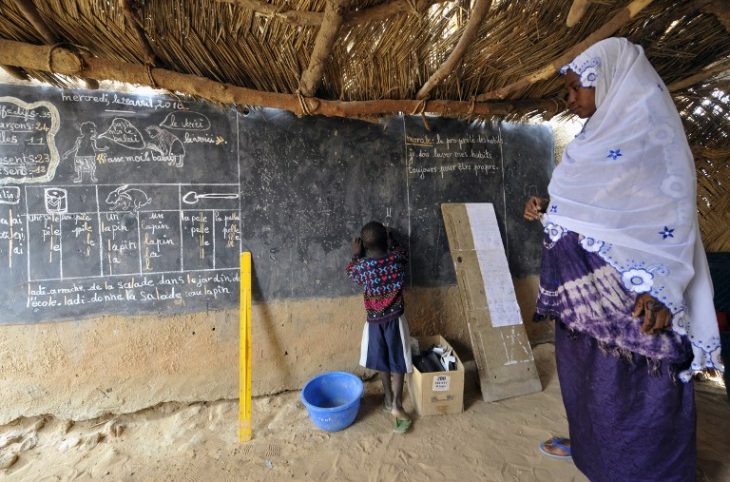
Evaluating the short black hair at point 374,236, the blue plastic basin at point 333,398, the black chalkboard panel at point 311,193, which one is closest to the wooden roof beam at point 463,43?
the black chalkboard panel at point 311,193

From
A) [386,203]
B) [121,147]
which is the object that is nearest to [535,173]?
[386,203]

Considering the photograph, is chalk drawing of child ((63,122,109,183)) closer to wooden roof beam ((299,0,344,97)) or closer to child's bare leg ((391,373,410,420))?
wooden roof beam ((299,0,344,97))

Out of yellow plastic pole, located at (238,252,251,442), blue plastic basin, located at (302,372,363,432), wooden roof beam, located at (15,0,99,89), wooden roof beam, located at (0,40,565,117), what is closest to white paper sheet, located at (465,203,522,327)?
wooden roof beam, located at (0,40,565,117)

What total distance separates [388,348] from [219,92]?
7.13 feet

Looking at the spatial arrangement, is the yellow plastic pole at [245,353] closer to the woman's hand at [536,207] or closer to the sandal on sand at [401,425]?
the sandal on sand at [401,425]

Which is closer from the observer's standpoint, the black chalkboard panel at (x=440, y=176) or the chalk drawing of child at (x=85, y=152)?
the chalk drawing of child at (x=85, y=152)

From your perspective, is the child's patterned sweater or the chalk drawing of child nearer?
the chalk drawing of child

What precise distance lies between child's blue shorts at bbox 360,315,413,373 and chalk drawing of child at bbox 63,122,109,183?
2.29 m

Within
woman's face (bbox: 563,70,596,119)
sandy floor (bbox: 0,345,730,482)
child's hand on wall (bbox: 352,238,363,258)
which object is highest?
woman's face (bbox: 563,70,596,119)

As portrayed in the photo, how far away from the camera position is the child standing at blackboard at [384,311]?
257 centimetres

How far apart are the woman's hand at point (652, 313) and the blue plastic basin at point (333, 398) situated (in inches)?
71.2

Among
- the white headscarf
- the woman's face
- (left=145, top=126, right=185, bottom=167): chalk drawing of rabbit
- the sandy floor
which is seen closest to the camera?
the white headscarf

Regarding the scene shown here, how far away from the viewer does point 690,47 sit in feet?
7.74

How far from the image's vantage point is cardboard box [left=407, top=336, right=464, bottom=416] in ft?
8.50
